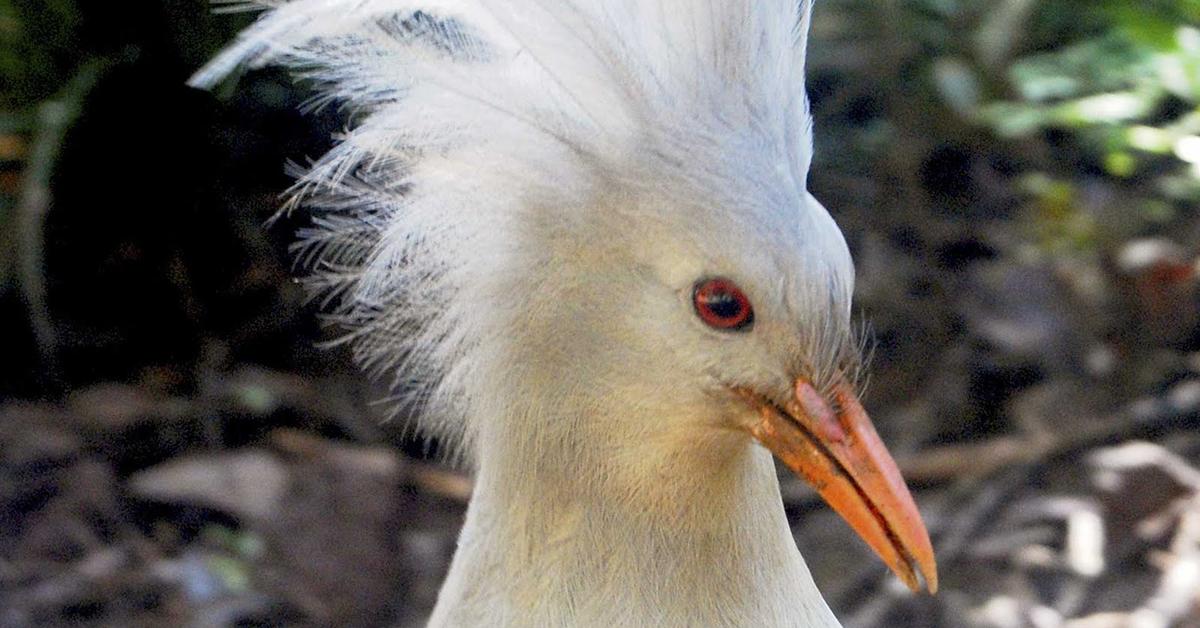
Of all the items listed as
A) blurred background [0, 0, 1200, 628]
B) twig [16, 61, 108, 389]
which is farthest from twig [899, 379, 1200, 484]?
twig [16, 61, 108, 389]

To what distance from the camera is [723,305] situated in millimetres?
1712

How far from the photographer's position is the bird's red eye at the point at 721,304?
170 cm

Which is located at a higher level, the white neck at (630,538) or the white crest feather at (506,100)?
the white crest feather at (506,100)

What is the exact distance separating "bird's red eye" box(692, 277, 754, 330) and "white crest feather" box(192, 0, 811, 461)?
5.6 inches

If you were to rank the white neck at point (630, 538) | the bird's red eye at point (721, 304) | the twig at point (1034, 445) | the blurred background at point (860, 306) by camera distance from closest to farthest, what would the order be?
the bird's red eye at point (721, 304) → the white neck at point (630, 538) → the blurred background at point (860, 306) → the twig at point (1034, 445)

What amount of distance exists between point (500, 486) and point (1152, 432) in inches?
81.5

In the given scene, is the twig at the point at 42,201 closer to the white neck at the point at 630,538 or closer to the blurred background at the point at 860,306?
the blurred background at the point at 860,306

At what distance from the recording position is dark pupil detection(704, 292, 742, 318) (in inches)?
67.2

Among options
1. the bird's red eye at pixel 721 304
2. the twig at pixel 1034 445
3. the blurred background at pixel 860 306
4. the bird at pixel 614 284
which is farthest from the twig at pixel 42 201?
the bird's red eye at pixel 721 304

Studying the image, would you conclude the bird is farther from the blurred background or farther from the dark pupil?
the blurred background

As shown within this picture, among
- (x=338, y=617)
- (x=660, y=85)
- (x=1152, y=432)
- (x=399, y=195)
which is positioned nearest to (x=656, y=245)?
(x=660, y=85)

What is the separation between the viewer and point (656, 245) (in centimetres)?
172

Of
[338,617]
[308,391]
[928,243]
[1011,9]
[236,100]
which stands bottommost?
[338,617]

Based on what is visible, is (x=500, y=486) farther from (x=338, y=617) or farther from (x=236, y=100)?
(x=236, y=100)
